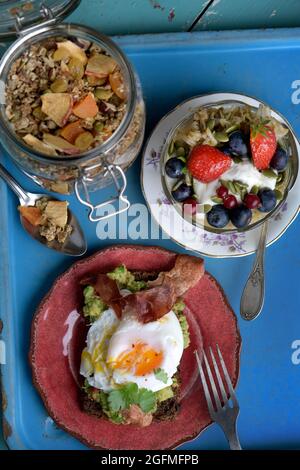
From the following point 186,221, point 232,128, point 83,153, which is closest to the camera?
point 83,153

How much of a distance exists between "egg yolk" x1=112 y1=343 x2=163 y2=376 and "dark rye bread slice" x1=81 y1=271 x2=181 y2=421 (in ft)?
0.40

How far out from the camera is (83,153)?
1.16 meters

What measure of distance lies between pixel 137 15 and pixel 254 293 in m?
0.74

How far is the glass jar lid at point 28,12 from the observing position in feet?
4.32

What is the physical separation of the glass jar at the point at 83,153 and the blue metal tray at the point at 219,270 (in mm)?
234

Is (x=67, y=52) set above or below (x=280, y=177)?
above

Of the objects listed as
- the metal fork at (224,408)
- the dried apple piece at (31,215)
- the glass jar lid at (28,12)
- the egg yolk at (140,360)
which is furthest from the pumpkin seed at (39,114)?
the metal fork at (224,408)

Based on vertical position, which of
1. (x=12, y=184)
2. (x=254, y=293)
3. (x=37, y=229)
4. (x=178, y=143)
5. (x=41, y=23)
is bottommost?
(x=254, y=293)

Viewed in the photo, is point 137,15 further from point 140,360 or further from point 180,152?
point 140,360

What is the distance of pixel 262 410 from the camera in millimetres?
1562

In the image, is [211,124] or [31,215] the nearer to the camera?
[211,124]

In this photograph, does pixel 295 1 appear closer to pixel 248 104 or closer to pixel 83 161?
pixel 248 104

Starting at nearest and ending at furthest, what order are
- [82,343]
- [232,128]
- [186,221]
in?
[232,128] < [186,221] < [82,343]

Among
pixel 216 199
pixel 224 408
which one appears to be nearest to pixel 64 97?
pixel 216 199
